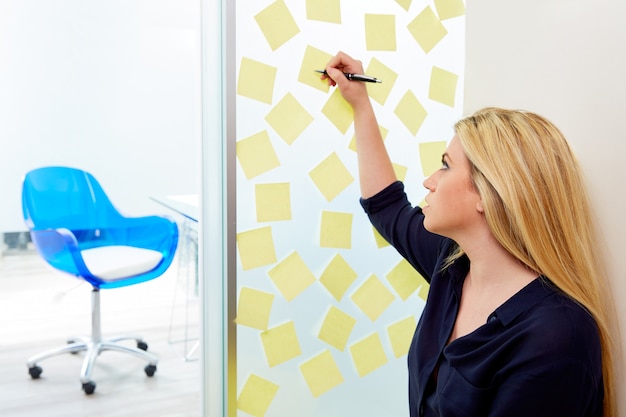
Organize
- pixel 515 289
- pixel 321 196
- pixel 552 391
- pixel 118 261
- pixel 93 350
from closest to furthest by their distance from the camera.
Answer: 1. pixel 552 391
2. pixel 515 289
3. pixel 321 196
4. pixel 118 261
5. pixel 93 350

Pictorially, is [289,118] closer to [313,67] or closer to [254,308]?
[313,67]

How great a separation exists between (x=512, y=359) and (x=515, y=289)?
0.47 ft

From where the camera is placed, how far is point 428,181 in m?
1.03

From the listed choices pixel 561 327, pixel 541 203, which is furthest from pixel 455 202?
pixel 561 327

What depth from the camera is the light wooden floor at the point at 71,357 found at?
5.58 ft

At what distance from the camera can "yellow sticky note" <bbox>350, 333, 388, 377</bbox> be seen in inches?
52.3

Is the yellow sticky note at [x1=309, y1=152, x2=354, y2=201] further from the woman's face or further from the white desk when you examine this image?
the white desk

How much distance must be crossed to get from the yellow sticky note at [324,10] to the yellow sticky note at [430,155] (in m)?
0.39

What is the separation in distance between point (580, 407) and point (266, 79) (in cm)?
84

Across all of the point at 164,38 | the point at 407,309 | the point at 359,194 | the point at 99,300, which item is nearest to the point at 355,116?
the point at 359,194

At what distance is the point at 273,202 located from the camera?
1181 millimetres

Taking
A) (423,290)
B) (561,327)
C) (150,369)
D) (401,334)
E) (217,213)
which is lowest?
(150,369)

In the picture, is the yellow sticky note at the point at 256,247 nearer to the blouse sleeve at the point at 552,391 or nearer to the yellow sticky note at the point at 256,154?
the yellow sticky note at the point at 256,154

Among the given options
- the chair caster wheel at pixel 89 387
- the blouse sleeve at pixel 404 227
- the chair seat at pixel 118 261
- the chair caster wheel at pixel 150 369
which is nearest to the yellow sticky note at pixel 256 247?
the blouse sleeve at pixel 404 227
